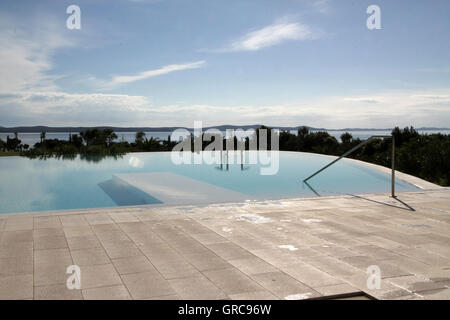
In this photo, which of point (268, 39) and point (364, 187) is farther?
point (268, 39)

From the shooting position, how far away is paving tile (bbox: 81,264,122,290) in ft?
9.07

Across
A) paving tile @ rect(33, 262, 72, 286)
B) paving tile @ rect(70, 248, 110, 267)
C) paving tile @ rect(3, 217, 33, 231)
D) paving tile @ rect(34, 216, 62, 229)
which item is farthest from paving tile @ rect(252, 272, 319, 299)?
paving tile @ rect(3, 217, 33, 231)

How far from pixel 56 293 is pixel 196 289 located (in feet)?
3.10

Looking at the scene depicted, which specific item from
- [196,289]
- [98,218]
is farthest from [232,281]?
[98,218]

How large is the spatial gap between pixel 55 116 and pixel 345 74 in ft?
36.8

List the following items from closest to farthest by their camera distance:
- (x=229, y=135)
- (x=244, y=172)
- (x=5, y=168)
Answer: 1. (x=244, y=172)
2. (x=5, y=168)
3. (x=229, y=135)

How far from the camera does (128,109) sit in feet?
50.8

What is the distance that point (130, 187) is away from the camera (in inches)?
352

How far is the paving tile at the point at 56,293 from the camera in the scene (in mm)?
2547

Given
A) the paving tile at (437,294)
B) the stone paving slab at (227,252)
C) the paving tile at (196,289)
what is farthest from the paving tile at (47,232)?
the paving tile at (437,294)

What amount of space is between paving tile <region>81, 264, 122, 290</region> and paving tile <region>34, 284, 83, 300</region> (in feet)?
0.33

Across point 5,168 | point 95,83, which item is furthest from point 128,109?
point 5,168

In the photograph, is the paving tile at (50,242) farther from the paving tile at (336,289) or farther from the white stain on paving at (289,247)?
the paving tile at (336,289)
